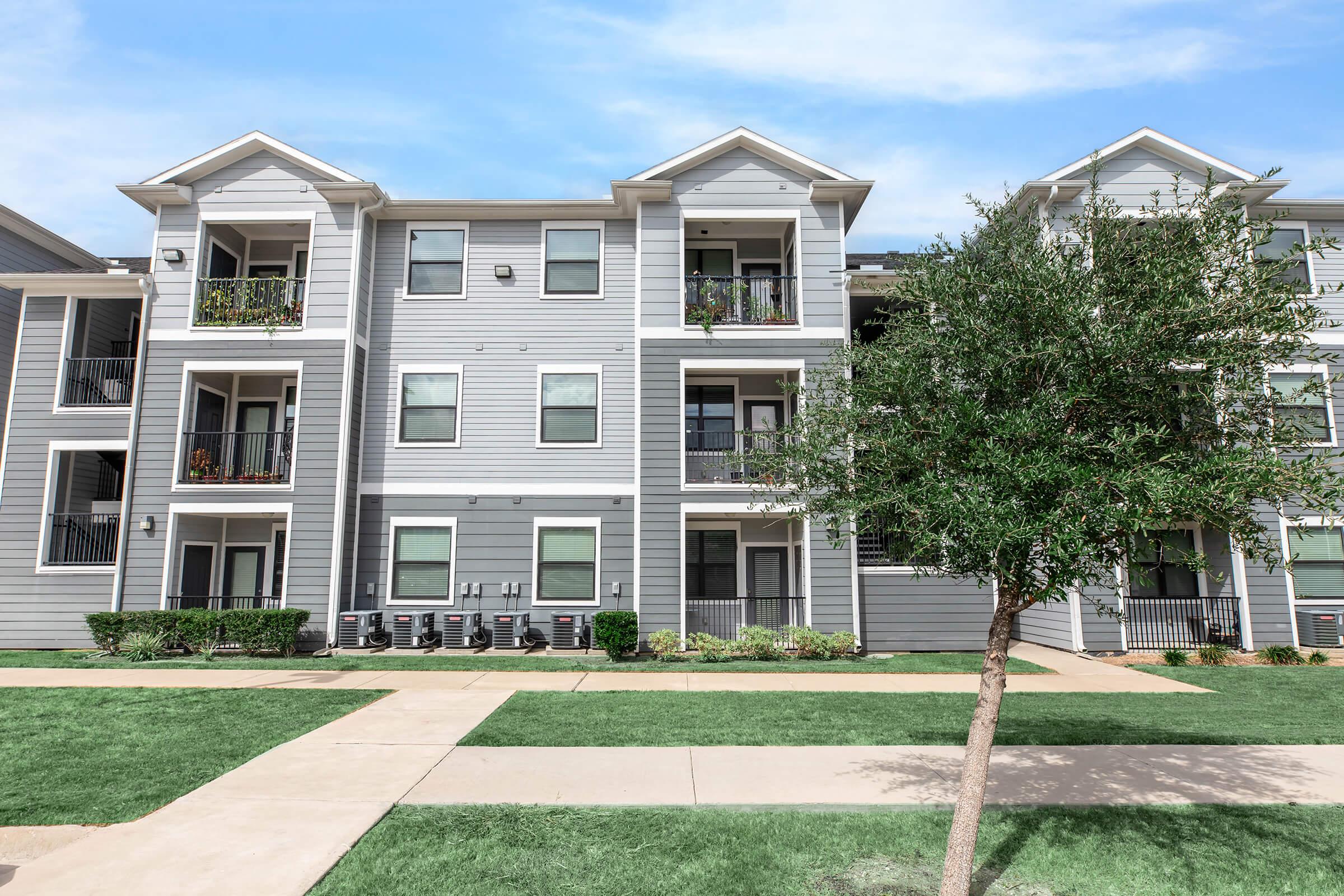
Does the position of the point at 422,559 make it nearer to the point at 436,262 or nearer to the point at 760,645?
the point at 436,262

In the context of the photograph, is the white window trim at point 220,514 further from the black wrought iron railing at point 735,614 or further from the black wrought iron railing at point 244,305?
the black wrought iron railing at point 735,614

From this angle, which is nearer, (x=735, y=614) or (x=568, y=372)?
(x=735, y=614)

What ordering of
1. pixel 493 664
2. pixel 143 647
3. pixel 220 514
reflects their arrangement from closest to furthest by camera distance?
pixel 493 664 → pixel 143 647 → pixel 220 514

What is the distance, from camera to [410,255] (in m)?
16.9

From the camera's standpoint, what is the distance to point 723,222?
16.7 m

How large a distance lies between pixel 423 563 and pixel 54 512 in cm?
757

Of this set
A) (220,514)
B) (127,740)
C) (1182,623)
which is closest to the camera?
(127,740)

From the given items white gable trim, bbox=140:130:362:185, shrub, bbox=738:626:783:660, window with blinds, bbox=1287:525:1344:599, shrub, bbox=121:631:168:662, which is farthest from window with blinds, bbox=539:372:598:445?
window with blinds, bbox=1287:525:1344:599

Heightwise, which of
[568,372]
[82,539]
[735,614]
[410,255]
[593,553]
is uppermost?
[410,255]

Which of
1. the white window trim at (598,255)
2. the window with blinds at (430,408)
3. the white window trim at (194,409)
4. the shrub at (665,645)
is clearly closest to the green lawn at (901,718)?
the shrub at (665,645)

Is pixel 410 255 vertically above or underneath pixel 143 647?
above

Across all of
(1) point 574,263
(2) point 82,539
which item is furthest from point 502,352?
(2) point 82,539

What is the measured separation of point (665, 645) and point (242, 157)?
13532 mm

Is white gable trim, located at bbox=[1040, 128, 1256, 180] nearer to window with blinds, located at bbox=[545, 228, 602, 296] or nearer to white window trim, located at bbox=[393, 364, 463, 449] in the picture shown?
window with blinds, located at bbox=[545, 228, 602, 296]
